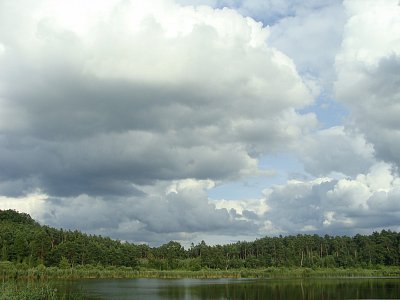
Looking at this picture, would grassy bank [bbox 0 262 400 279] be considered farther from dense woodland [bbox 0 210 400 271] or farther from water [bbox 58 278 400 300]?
water [bbox 58 278 400 300]

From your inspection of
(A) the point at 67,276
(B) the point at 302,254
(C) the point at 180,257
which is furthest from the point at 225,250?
(A) the point at 67,276

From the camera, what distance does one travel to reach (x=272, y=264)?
176 metres

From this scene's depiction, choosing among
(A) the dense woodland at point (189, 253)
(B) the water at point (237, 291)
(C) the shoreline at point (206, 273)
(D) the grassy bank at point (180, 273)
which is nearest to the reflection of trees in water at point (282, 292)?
(B) the water at point (237, 291)

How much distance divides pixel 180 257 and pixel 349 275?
6838 cm

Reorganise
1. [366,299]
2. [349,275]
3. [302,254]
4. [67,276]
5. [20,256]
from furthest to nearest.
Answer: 1. [302,254]
2. [349,275]
3. [20,256]
4. [67,276]
5. [366,299]

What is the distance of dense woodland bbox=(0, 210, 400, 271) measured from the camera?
140 m

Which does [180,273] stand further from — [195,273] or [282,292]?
[282,292]

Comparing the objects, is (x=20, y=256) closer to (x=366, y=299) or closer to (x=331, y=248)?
(x=366, y=299)

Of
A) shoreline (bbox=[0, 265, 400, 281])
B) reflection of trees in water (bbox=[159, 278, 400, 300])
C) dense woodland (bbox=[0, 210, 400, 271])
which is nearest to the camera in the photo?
reflection of trees in water (bbox=[159, 278, 400, 300])

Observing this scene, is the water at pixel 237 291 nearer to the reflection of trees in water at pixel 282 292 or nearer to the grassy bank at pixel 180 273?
the reflection of trees in water at pixel 282 292

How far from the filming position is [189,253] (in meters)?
200

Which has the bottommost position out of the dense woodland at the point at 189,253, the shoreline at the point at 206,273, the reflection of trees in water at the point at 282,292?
the shoreline at the point at 206,273

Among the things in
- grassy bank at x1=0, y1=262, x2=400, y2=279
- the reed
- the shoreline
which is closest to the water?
grassy bank at x1=0, y1=262, x2=400, y2=279

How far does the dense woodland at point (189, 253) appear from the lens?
140500mm
